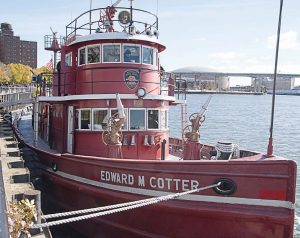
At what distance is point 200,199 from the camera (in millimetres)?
8758

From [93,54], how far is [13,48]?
176m

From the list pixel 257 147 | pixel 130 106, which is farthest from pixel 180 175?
pixel 257 147

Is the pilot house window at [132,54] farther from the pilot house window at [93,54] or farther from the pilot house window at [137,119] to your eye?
the pilot house window at [137,119]

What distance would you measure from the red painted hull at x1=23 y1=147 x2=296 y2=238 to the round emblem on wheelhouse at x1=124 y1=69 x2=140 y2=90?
2.82 meters

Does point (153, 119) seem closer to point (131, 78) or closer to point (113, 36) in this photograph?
point (131, 78)

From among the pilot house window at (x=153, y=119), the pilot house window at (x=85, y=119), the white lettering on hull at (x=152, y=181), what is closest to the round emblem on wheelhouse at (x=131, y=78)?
the pilot house window at (x=153, y=119)

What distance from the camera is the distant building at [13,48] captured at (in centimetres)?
17000

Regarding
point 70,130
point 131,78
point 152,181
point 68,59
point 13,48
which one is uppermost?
point 13,48

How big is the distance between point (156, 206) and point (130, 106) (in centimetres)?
375

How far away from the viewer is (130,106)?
11906mm

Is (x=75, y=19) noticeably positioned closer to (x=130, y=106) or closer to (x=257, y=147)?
(x=130, y=106)

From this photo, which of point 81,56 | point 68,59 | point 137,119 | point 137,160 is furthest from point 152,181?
point 68,59

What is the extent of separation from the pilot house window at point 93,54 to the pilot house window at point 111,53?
250 millimetres

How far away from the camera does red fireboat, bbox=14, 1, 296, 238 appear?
8258 millimetres
